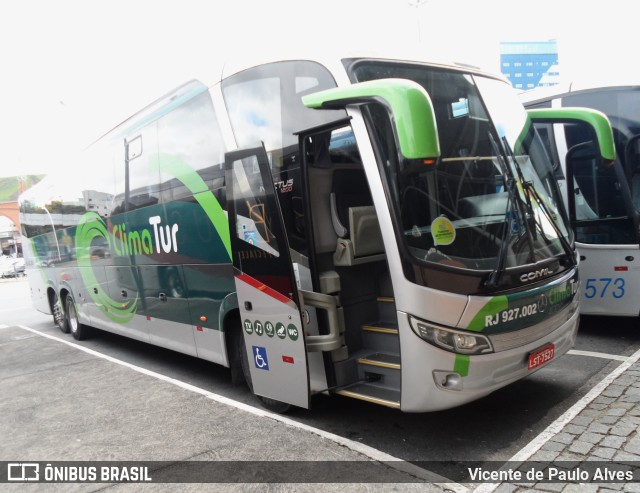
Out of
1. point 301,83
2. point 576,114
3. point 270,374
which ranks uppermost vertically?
point 301,83

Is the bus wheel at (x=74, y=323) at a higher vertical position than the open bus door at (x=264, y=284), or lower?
lower

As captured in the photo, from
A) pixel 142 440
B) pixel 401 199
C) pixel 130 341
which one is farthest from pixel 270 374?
pixel 130 341

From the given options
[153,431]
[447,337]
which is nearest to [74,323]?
[153,431]

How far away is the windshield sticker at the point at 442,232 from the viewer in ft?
13.3

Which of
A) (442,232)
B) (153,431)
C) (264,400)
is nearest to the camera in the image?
(442,232)

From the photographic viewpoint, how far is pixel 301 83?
15.5ft

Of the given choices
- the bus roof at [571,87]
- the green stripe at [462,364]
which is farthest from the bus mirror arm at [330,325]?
the bus roof at [571,87]

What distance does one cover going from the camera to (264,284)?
190 inches

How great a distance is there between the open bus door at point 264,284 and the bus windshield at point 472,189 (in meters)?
1.11

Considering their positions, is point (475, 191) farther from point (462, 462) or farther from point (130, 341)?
point (130, 341)

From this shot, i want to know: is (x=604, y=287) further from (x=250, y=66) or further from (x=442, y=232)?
(x=250, y=66)

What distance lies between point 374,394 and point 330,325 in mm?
680

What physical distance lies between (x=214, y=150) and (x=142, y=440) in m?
2.97

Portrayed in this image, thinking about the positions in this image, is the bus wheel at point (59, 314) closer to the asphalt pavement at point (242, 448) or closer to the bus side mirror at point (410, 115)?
the asphalt pavement at point (242, 448)
